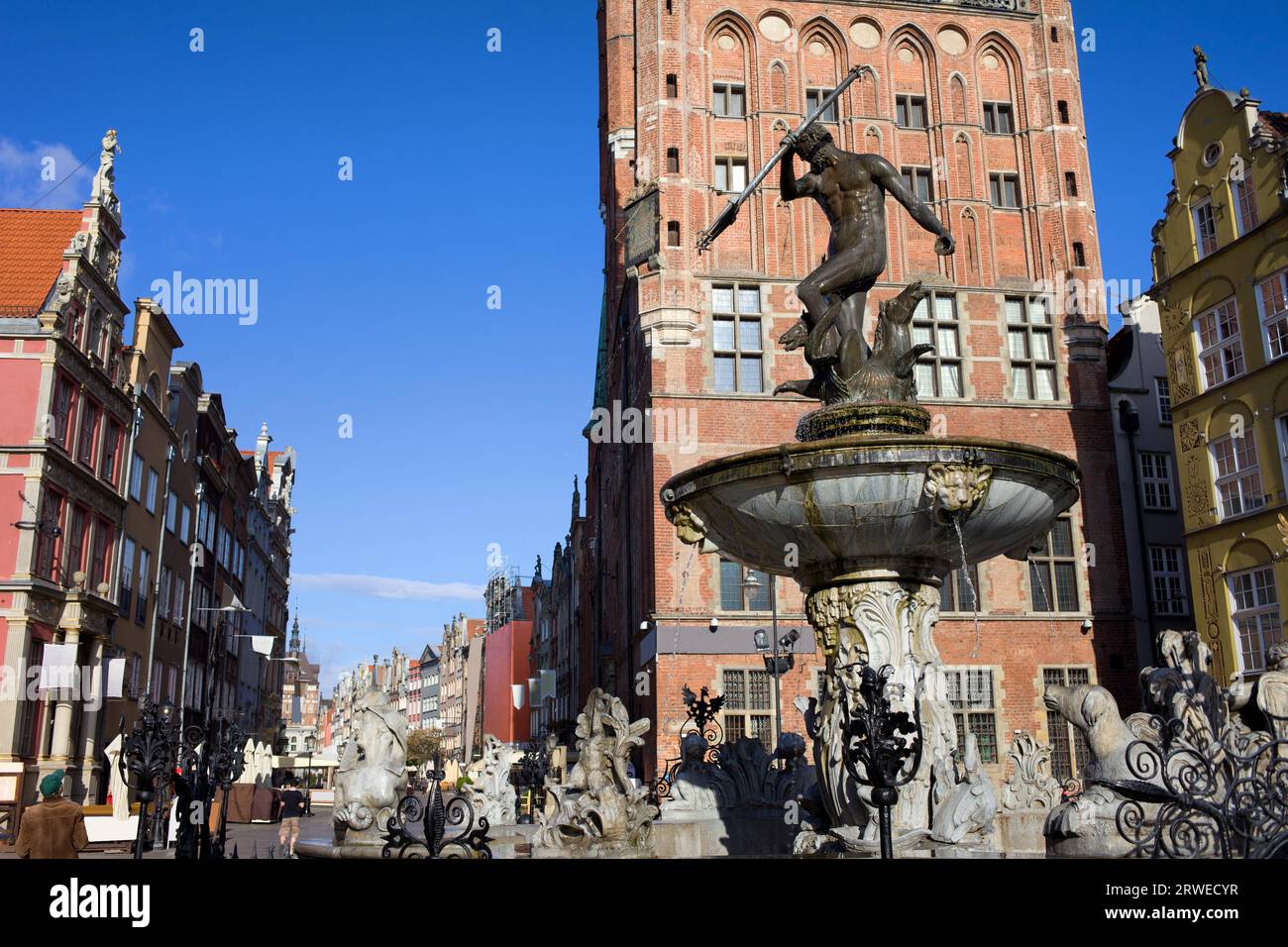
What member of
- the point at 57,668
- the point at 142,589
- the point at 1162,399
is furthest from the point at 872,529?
the point at 142,589

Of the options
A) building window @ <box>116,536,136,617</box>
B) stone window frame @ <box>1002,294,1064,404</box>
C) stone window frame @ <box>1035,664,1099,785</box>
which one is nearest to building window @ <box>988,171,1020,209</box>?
stone window frame @ <box>1002,294,1064,404</box>

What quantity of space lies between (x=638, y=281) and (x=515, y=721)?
63062mm

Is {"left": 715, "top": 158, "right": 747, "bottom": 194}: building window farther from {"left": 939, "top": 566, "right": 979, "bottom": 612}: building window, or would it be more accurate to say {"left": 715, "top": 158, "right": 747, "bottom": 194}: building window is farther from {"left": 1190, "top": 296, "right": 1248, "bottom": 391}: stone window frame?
{"left": 1190, "top": 296, "right": 1248, "bottom": 391}: stone window frame

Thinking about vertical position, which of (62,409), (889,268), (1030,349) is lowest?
(62,409)

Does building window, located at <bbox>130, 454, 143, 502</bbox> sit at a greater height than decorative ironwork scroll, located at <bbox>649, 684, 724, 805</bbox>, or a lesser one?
greater

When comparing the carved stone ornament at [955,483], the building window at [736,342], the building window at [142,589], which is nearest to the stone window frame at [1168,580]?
the building window at [736,342]

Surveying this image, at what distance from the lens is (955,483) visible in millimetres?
8352

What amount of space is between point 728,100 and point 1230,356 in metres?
14.5

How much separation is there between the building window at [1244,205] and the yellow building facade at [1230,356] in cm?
2

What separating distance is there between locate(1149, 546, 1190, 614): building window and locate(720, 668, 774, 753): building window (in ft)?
38.1

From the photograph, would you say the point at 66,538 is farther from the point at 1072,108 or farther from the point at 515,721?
the point at 515,721

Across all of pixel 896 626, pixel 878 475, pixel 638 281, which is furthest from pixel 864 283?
pixel 638 281

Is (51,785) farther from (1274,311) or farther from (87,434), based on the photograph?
(1274,311)

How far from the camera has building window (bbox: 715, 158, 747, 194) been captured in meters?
28.7
